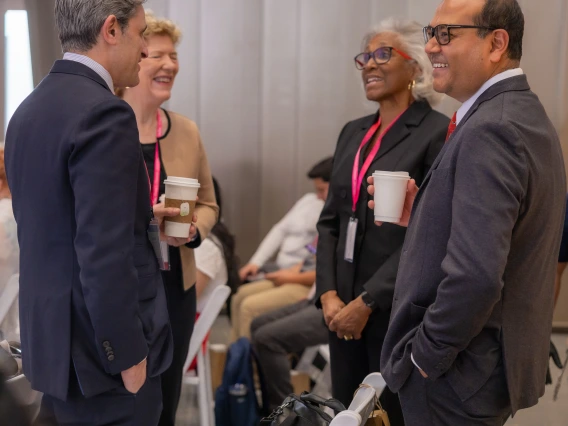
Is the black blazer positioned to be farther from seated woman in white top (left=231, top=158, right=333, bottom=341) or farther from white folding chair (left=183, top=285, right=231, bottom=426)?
seated woman in white top (left=231, top=158, right=333, bottom=341)

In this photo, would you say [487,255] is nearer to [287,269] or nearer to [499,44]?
[499,44]

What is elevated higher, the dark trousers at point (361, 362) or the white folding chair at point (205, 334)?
the dark trousers at point (361, 362)

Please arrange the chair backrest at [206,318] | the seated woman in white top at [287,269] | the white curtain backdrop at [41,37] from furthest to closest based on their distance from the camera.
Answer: the seated woman in white top at [287,269]
the white curtain backdrop at [41,37]
the chair backrest at [206,318]

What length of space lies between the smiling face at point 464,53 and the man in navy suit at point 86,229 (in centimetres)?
72

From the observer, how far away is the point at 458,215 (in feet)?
5.05

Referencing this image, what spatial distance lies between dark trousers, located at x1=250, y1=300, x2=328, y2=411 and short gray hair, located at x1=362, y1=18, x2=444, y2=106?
5.36 ft

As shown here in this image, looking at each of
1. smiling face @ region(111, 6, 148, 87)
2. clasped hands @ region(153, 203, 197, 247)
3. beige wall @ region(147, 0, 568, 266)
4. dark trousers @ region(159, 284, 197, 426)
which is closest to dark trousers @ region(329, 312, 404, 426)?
dark trousers @ region(159, 284, 197, 426)

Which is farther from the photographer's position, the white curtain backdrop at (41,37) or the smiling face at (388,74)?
the white curtain backdrop at (41,37)

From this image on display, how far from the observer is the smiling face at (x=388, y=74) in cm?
249

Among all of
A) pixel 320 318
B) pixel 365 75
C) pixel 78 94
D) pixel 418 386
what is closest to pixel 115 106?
pixel 78 94

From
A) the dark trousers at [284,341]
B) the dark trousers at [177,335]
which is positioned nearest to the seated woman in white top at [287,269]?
the dark trousers at [284,341]

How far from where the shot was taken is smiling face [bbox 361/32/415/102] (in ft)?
8.18

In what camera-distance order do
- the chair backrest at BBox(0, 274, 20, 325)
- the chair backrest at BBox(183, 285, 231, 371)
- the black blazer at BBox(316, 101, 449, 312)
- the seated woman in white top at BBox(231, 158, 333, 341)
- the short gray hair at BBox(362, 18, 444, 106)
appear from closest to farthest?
the black blazer at BBox(316, 101, 449, 312)
the short gray hair at BBox(362, 18, 444, 106)
the chair backrest at BBox(0, 274, 20, 325)
the chair backrest at BBox(183, 285, 231, 371)
the seated woman in white top at BBox(231, 158, 333, 341)

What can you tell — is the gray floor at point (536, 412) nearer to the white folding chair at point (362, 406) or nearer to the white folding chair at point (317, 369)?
the white folding chair at point (317, 369)
